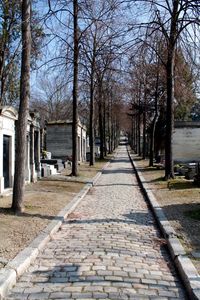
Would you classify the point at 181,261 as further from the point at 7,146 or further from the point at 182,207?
the point at 7,146

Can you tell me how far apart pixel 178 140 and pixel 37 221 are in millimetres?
25897

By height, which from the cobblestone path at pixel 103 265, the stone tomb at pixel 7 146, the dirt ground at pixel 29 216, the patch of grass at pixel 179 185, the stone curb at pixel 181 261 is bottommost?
the cobblestone path at pixel 103 265

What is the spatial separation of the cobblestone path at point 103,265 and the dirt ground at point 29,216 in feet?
1.37

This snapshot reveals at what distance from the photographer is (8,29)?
72.7 ft

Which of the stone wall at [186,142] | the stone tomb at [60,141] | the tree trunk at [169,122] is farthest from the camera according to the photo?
the stone tomb at [60,141]

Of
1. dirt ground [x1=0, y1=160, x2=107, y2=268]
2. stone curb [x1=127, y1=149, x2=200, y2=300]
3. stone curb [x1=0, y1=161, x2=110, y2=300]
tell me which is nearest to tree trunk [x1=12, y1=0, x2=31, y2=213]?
dirt ground [x1=0, y1=160, x2=107, y2=268]

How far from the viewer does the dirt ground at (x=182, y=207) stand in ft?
25.7

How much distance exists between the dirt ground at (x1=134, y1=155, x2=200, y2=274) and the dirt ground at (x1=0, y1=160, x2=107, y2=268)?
2.69 metres

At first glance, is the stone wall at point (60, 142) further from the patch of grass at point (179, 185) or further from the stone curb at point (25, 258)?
the stone curb at point (25, 258)

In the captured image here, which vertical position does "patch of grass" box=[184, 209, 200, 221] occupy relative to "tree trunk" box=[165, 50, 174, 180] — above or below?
below

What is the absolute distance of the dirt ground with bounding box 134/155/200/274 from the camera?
7.84 metres

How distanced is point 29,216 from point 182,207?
167 inches

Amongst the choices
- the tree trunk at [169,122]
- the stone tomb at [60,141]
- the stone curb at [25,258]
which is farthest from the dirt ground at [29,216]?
the stone tomb at [60,141]

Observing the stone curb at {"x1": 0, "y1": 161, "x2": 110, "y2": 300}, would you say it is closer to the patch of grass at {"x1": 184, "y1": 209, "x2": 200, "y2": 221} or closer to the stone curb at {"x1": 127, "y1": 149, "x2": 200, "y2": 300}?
the stone curb at {"x1": 127, "y1": 149, "x2": 200, "y2": 300}
